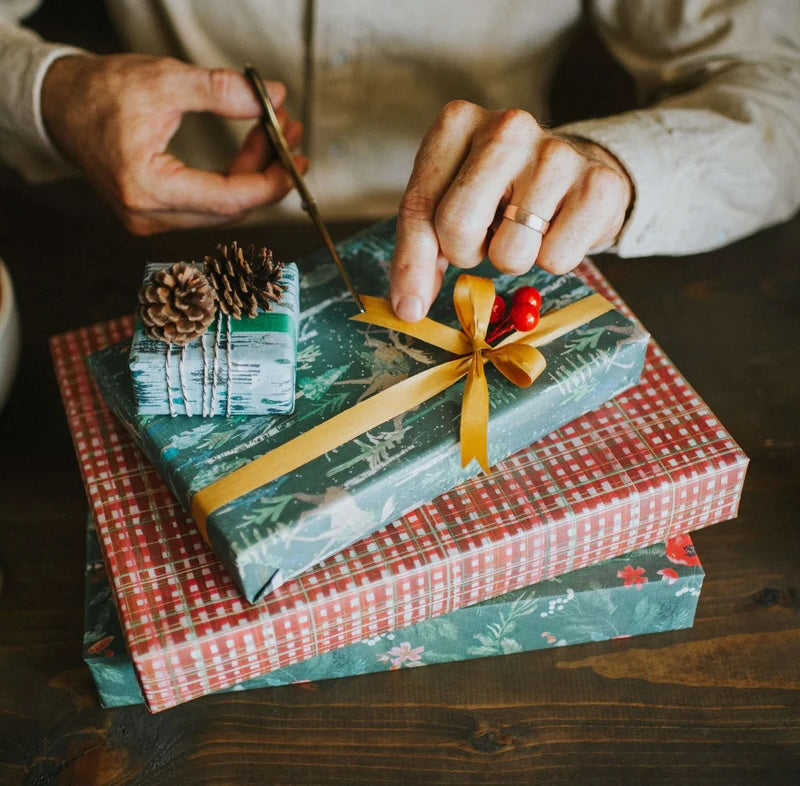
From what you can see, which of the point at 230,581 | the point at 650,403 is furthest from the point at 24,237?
Answer: the point at 650,403

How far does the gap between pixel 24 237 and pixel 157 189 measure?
231 mm

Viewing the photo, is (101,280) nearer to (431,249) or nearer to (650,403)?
(431,249)

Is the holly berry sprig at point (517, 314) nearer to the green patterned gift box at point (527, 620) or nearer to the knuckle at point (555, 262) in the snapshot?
the knuckle at point (555, 262)

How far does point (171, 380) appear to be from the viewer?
1.86ft

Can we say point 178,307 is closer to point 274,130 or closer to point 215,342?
point 215,342

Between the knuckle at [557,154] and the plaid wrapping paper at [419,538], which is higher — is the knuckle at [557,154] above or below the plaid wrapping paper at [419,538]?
above

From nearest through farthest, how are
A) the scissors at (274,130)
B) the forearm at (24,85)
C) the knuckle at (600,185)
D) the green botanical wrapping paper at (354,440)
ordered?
1. the green botanical wrapping paper at (354,440)
2. the knuckle at (600,185)
3. the scissors at (274,130)
4. the forearm at (24,85)

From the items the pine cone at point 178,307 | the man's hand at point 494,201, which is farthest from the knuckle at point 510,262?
the pine cone at point 178,307

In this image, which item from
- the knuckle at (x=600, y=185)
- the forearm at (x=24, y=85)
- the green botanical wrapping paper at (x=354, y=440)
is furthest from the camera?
the forearm at (x=24, y=85)

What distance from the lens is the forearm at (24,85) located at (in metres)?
0.90

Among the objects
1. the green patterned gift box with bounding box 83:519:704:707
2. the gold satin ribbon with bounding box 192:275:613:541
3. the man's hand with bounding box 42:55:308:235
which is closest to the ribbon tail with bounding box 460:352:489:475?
the gold satin ribbon with bounding box 192:275:613:541

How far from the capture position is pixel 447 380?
2.00 ft

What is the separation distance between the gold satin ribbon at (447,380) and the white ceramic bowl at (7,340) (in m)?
0.27

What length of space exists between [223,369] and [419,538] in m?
0.18
